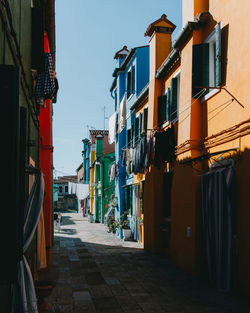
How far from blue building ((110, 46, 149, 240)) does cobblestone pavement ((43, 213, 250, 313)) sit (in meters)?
6.06

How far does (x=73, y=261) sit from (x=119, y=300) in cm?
517

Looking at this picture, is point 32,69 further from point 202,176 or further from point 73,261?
point 73,261

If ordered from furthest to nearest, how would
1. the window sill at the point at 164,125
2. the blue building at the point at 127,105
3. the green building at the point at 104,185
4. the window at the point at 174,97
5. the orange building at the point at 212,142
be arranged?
1. the green building at the point at 104,185
2. the blue building at the point at 127,105
3. the window sill at the point at 164,125
4. the window at the point at 174,97
5. the orange building at the point at 212,142

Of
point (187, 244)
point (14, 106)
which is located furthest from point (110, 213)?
point (14, 106)

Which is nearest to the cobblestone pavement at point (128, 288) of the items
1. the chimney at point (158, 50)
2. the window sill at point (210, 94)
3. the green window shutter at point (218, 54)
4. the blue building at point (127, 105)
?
the window sill at point (210, 94)

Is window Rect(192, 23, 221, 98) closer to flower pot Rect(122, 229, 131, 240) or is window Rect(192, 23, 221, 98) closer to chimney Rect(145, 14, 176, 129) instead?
chimney Rect(145, 14, 176, 129)

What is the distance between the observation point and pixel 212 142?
361 inches

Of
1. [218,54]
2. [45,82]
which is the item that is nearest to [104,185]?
[45,82]

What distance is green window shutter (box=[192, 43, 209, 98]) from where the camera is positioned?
928 centimetres

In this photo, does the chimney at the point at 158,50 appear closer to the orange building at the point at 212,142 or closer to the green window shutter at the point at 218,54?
the orange building at the point at 212,142

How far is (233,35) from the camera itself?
827cm

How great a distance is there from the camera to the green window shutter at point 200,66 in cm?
928

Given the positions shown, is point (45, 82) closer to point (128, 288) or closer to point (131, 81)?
point (128, 288)

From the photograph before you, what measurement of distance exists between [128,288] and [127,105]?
42.9 feet
